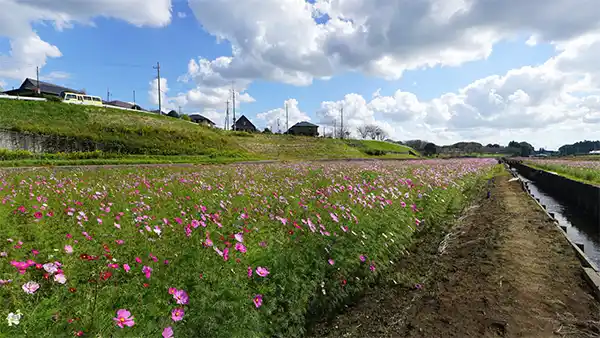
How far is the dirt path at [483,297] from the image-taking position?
4039mm

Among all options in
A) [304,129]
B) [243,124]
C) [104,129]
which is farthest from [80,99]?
[304,129]

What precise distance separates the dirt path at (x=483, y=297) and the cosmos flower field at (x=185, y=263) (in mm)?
434

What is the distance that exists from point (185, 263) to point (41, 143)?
4352 centimetres

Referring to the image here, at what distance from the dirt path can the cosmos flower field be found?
43 cm

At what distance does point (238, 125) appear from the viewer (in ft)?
367

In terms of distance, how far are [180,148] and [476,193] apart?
34.2m

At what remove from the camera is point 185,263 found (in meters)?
3.43

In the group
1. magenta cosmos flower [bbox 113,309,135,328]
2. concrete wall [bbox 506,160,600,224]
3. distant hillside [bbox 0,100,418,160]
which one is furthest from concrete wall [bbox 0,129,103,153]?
magenta cosmos flower [bbox 113,309,135,328]

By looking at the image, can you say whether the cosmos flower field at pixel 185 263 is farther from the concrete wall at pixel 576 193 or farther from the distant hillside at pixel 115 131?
the distant hillside at pixel 115 131

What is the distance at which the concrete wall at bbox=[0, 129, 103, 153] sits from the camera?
36.5 meters

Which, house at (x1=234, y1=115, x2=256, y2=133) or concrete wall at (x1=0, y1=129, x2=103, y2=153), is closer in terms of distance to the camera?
concrete wall at (x1=0, y1=129, x2=103, y2=153)

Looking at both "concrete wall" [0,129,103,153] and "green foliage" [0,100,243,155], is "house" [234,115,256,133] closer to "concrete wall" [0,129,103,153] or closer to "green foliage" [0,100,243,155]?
"green foliage" [0,100,243,155]

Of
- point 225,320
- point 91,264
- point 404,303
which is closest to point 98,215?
point 91,264

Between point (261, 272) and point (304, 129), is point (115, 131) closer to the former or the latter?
point (261, 272)
